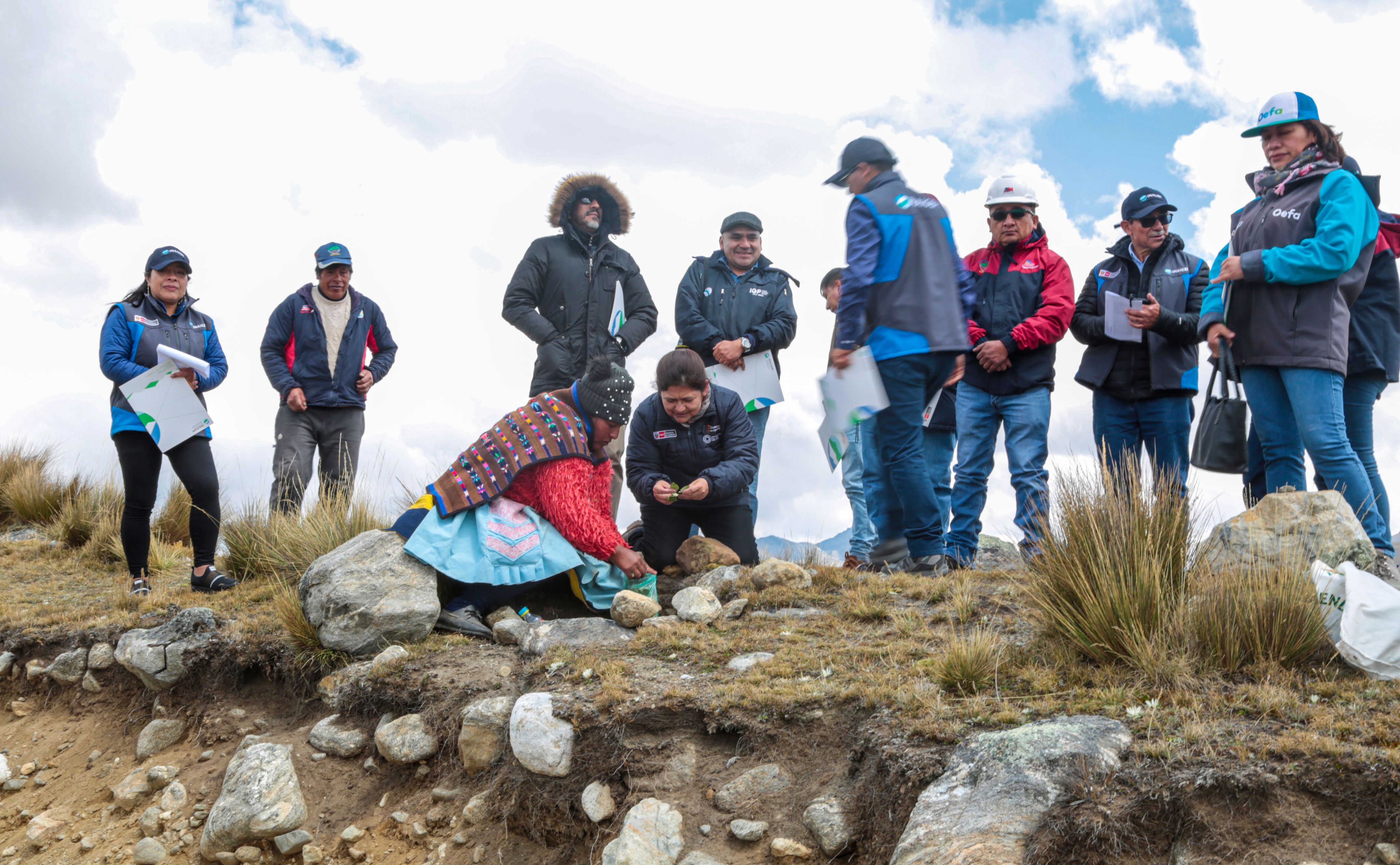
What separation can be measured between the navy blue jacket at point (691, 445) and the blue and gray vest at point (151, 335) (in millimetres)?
2635

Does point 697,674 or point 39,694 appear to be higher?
point 697,674

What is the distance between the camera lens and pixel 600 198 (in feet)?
21.0

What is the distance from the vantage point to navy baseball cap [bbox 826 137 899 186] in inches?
177

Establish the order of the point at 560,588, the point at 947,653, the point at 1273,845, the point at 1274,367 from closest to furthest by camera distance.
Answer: the point at 1273,845
the point at 947,653
the point at 1274,367
the point at 560,588

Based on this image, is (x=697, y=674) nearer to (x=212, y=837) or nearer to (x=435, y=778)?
(x=435, y=778)

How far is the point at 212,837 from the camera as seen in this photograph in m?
3.50

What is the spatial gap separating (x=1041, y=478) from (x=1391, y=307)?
1869mm

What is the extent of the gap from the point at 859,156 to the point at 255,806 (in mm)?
3904

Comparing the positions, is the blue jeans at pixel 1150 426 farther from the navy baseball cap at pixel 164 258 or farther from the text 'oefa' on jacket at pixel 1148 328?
the navy baseball cap at pixel 164 258

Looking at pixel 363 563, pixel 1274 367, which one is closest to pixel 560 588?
pixel 363 563

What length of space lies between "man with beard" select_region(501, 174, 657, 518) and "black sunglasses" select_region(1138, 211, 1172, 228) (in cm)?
310

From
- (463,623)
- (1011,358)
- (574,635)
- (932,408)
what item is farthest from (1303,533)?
(463,623)

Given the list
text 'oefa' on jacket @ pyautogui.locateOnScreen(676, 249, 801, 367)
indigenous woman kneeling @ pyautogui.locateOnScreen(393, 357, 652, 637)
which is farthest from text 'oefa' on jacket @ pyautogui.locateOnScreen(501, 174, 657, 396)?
indigenous woman kneeling @ pyautogui.locateOnScreen(393, 357, 652, 637)

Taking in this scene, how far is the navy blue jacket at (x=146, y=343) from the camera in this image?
5.21 m
